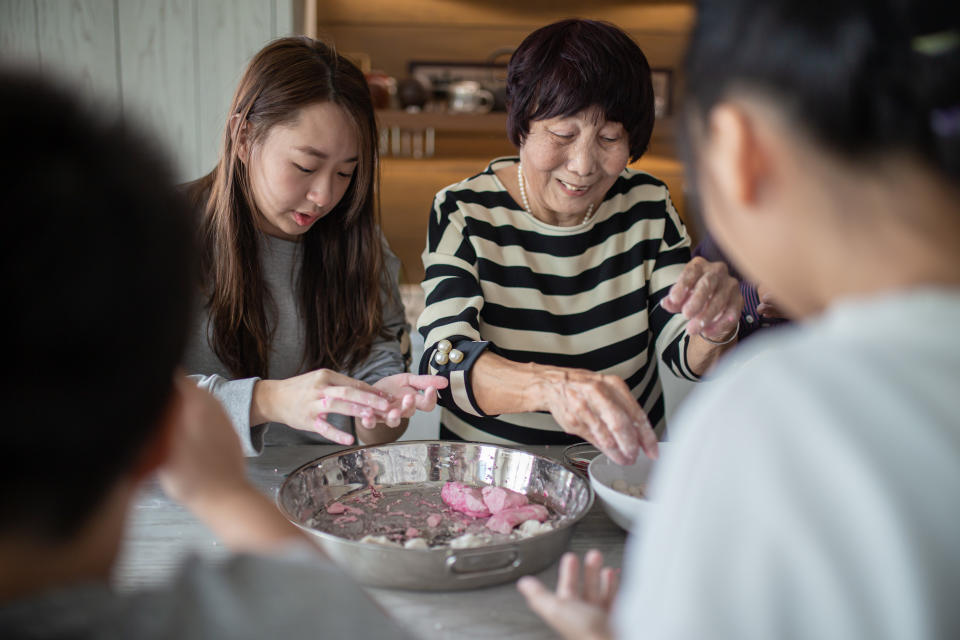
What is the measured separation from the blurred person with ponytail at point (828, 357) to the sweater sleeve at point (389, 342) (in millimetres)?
1179

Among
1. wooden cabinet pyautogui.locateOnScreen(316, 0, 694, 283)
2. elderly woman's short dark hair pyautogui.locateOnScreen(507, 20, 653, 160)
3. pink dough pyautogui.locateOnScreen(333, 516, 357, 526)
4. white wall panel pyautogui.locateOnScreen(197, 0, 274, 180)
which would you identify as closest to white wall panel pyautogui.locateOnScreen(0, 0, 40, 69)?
white wall panel pyautogui.locateOnScreen(197, 0, 274, 180)

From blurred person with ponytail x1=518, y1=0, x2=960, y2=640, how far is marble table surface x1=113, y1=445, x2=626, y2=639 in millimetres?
386

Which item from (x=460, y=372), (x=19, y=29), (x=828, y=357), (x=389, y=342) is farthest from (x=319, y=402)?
(x=19, y=29)

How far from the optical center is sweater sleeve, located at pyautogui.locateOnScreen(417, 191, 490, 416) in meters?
1.45

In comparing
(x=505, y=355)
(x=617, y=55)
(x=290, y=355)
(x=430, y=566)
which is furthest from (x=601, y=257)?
(x=430, y=566)

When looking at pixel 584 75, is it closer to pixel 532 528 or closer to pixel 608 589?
pixel 532 528

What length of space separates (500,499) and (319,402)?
0.34m

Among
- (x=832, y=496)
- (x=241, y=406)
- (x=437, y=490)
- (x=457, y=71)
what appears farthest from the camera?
(x=457, y=71)

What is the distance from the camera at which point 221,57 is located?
2.80 metres

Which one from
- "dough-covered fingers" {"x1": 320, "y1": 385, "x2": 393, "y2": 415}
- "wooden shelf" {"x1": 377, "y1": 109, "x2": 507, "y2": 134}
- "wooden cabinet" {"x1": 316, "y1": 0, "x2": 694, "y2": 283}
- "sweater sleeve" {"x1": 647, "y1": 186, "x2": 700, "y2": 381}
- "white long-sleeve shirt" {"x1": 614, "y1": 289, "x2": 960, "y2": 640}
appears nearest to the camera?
"white long-sleeve shirt" {"x1": 614, "y1": 289, "x2": 960, "y2": 640}

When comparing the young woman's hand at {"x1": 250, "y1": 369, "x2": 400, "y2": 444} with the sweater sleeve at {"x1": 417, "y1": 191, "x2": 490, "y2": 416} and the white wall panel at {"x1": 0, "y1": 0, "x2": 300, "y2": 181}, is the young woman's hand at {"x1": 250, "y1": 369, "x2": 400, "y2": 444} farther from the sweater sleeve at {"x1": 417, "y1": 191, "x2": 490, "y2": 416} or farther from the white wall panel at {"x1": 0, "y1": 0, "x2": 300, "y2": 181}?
the white wall panel at {"x1": 0, "y1": 0, "x2": 300, "y2": 181}

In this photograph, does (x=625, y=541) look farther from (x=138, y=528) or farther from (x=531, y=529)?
(x=138, y=528)

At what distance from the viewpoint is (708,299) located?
1436 millimetres

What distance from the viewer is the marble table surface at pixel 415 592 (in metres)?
0.84
